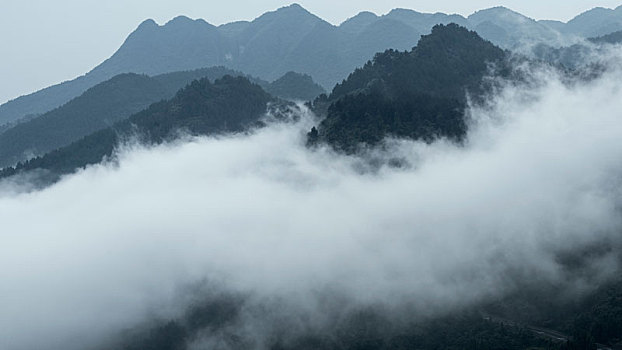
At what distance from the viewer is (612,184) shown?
193875 mm

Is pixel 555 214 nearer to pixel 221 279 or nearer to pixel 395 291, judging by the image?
pixel 395 291

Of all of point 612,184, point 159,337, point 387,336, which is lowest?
point 387,336

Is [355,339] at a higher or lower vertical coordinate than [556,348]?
higher

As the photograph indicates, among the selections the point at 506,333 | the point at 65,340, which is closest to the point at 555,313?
the point at 506,333

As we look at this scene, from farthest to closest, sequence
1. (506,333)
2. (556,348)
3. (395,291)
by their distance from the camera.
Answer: (395,291) → (506,333) → (556,348)

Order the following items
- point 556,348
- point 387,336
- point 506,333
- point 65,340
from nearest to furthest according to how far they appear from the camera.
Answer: point 556,348 → point 506,333 → point 387,336 → point 65,340

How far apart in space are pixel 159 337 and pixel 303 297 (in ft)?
113

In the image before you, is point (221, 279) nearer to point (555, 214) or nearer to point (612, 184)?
point (555, 214)

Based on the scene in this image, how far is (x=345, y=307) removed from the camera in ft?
565

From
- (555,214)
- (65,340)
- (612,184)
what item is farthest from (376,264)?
(65,340)

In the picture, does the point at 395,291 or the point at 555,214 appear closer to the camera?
the point at 395,291

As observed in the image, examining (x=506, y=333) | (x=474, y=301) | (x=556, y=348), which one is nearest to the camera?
(x=556, y=348)

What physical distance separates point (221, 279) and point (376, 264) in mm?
39739

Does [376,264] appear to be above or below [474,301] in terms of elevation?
above
